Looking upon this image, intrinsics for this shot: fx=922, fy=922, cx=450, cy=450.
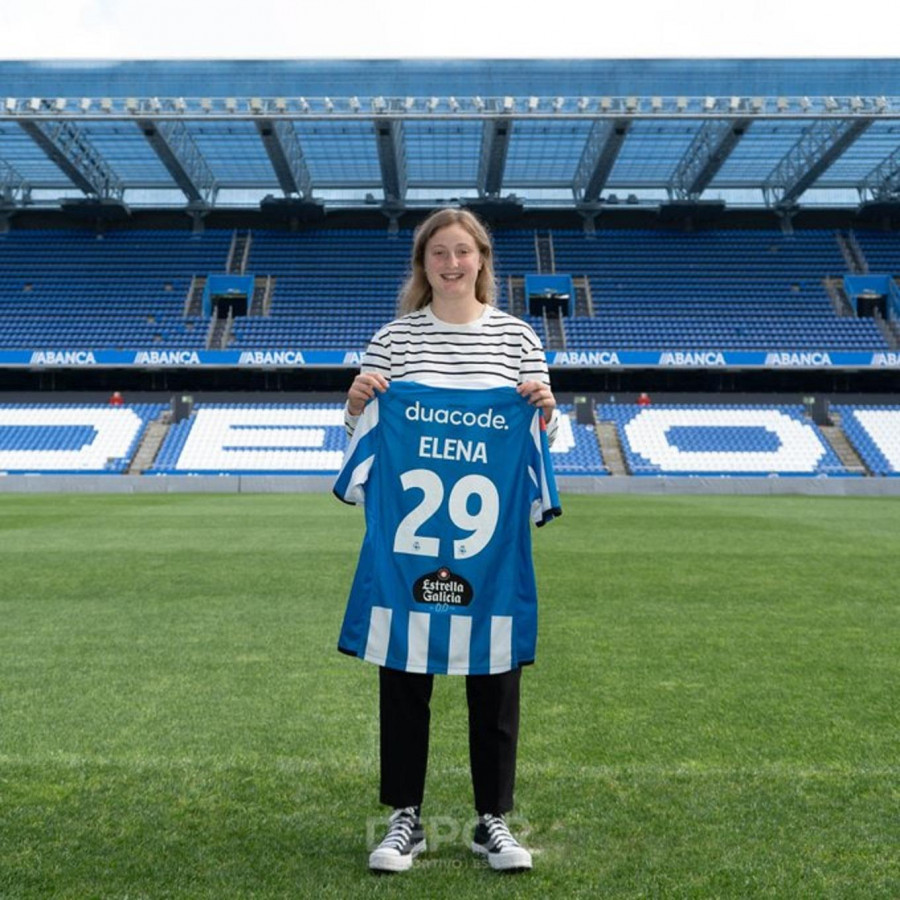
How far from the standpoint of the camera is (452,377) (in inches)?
119

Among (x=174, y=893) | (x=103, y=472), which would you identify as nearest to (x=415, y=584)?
(x=174, y=893)

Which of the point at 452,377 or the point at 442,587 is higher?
the point at 452,377

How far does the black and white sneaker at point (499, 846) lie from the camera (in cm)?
263

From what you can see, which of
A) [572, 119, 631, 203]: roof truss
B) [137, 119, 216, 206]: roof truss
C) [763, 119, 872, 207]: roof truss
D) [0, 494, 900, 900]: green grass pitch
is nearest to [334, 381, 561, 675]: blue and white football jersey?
[0, 494, 900, 900]: green grass pitch

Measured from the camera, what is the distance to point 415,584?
2.93m

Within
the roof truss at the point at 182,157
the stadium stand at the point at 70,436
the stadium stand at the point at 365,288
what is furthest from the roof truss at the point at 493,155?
the stadium stand at the point at 70,436

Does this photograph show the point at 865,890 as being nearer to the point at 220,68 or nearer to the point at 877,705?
the point at 877,705

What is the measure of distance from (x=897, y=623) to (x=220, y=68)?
1208 inches

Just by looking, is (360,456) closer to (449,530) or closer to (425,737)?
(449,530)

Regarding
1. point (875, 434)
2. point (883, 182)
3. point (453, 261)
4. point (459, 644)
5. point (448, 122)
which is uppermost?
point (883, 182)

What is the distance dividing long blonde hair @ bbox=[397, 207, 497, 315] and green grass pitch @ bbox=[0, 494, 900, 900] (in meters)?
1.71

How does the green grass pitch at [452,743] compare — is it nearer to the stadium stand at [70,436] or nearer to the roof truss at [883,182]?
the stadium stand at [70,436]

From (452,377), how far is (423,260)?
40 centimetres

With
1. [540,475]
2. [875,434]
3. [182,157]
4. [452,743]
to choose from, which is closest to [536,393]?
Result: [540,475]
